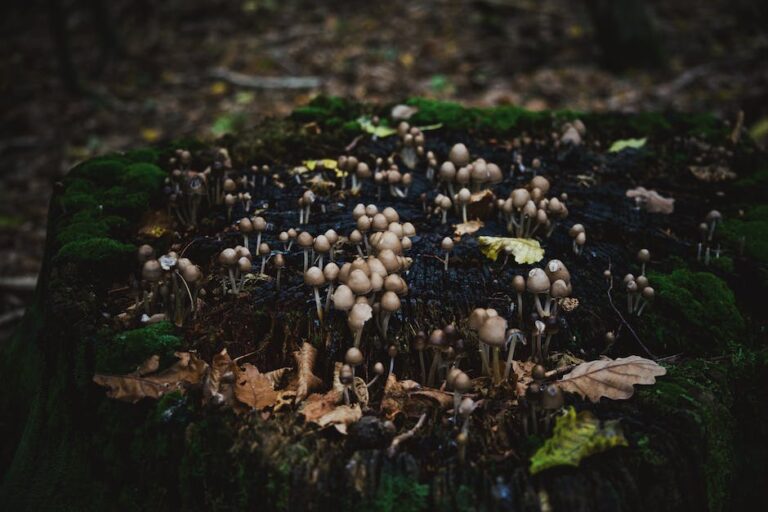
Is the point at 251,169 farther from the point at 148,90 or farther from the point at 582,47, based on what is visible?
the point at 582,47

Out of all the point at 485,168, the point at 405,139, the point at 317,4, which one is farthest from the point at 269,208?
the point at 317,4

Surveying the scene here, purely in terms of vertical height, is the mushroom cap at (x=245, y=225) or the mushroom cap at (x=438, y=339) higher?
→ the mushroom cap at (x=245, y=225)

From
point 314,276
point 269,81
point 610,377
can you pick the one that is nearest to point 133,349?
point 314,276

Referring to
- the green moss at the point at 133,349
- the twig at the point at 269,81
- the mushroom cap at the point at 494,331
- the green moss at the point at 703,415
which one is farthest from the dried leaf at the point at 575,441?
the twig at the point at 269,81

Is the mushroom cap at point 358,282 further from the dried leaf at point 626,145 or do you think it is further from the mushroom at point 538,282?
the dried leaf at point 626,145

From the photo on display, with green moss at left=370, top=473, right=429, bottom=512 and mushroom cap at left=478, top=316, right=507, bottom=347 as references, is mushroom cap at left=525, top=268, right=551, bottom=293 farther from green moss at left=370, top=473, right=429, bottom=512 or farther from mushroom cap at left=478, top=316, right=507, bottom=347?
green moss at left=370, top=473, right=429, bottom=512

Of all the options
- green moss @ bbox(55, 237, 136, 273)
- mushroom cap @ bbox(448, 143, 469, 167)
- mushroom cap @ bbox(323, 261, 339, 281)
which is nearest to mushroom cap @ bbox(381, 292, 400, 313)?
mushroom cap @ bbox(323, 261, 339, 281)
